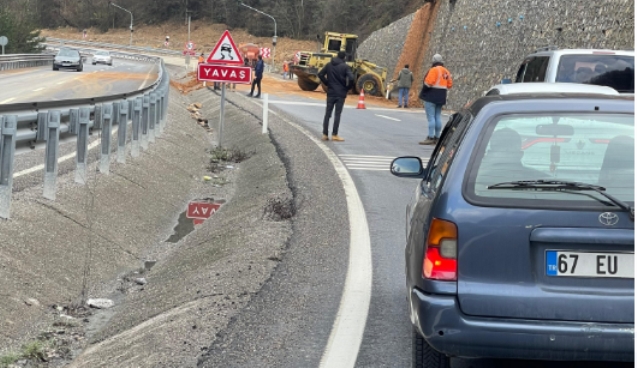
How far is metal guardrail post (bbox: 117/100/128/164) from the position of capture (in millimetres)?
14156

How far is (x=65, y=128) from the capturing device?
36.5 feet

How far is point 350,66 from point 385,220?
3867 cm

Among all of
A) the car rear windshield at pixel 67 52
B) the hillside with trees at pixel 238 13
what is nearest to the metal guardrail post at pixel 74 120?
the car rear windshield at pixel 67 52

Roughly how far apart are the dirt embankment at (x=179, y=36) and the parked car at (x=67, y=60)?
149ft

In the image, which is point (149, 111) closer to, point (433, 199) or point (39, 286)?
point (39, 286)

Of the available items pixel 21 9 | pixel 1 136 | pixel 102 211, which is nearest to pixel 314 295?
pixel 1 136

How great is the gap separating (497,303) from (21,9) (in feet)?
283

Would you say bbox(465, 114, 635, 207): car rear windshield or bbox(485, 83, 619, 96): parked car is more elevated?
bbox(485, 83, 619, 96): parked car

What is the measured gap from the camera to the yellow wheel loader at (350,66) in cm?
4722

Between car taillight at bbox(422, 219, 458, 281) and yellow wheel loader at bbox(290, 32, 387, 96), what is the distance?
42.8m

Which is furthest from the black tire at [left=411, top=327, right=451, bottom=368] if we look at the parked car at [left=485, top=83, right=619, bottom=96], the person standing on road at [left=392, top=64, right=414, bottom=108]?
the person standing on road at [left=392, top=64, right=414, bottom=108]

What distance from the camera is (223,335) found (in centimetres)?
573

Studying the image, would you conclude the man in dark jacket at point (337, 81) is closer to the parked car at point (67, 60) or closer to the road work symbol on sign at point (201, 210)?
the road work symbol on sign at point (201, 210)

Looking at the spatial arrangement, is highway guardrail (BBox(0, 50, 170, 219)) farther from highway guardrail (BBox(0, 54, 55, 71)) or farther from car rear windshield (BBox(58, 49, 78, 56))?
car rear windshield (BBox(58, 49, 78, 56))
